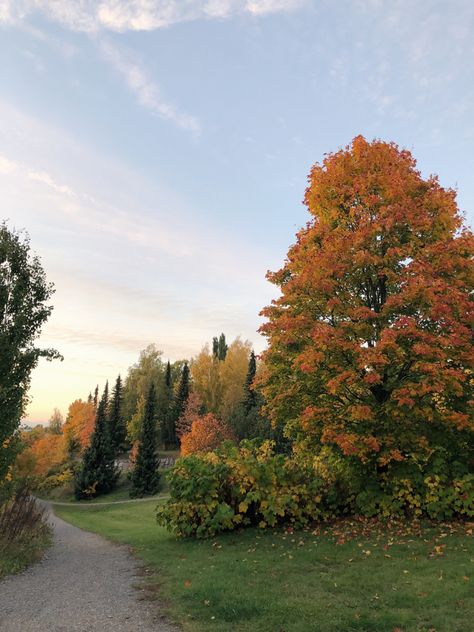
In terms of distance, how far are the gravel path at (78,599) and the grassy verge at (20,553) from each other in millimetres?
225

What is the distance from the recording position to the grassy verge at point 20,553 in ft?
29.4

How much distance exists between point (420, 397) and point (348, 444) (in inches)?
87.8

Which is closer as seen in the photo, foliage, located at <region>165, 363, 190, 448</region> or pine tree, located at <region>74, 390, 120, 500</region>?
pine tree, located at <region>74, 390, 120, 500</region>

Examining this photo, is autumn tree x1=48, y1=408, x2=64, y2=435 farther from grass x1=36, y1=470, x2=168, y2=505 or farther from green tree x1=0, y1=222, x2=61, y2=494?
green tree x1=0, y1=222, x2=61, y2=494

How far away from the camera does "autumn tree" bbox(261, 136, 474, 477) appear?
9633 mm

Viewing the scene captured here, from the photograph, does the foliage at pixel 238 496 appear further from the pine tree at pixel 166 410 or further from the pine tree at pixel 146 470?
the pine tree at pixel 166 410

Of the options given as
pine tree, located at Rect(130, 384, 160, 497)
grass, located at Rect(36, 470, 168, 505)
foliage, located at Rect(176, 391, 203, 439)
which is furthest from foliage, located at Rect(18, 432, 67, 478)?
foliage, located at Rect(176, 391, 203, 439)

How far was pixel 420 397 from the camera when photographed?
401 inches

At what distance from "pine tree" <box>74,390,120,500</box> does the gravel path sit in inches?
1230

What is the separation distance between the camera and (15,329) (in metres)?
11.3

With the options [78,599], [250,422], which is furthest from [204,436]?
[78,599]

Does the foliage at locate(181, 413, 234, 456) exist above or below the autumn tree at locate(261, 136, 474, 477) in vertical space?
below

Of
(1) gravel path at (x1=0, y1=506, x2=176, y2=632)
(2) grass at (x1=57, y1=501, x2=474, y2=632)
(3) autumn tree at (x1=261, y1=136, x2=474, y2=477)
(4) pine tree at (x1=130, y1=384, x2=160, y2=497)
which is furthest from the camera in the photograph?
(4) pine tree at (x1=130, y1=384, x2=160, y2=497)

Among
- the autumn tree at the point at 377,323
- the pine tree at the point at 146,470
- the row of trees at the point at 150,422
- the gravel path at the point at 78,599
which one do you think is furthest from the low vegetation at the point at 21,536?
the pine tree at the point at 146,470
